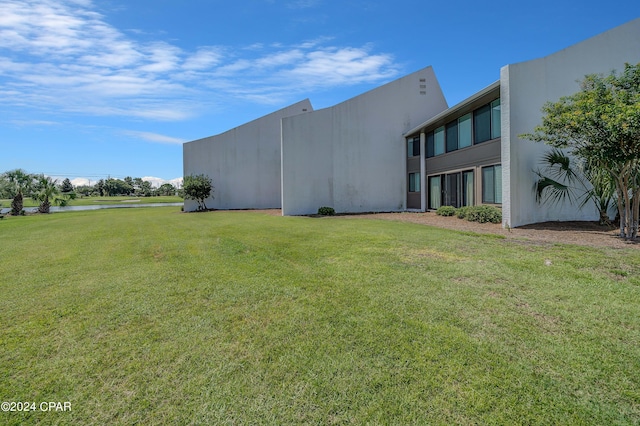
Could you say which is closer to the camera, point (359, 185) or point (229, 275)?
point (229, 275)

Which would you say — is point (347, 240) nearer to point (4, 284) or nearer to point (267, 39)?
point (4, 284)

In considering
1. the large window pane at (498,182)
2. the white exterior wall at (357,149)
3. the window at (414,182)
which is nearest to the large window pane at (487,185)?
the large window pane at (498,182)

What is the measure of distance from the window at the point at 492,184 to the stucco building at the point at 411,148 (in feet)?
0.14

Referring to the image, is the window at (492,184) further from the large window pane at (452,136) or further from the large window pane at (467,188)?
the large window pane at (452,136)

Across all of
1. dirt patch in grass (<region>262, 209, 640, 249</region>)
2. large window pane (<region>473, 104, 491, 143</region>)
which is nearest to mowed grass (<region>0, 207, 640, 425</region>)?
dirt patch in grass (<region>262, 209, 640, 249</region>)

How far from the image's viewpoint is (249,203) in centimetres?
2605

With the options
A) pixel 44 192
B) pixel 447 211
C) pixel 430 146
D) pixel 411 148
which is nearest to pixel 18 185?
pixel 44 192

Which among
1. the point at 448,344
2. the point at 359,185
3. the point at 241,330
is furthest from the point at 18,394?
the point at 359,185

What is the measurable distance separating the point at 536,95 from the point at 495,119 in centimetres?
159

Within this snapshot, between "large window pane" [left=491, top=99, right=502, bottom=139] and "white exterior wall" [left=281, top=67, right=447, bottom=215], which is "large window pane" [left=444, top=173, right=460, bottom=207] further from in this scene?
"white exterior wall" [left=281, top=67, right=447, bottom=215]

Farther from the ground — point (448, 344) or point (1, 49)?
point (1, 49)

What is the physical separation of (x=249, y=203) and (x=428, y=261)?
70.8ft

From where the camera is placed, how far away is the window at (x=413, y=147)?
64.3 ft

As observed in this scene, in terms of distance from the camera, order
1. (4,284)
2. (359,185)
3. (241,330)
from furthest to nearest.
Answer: (359,185) < (4,284) < (241,330)
